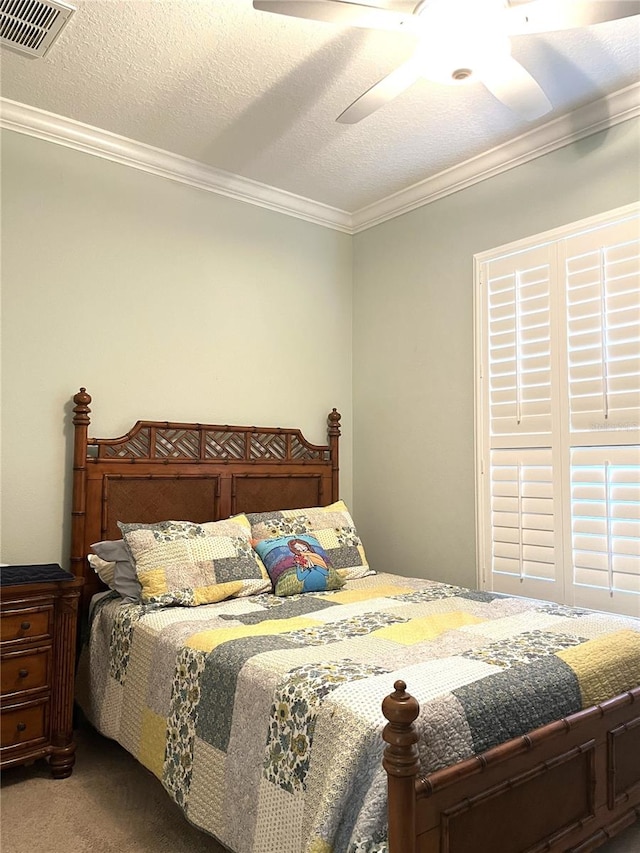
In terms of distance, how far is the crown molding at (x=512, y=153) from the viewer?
9.07ft

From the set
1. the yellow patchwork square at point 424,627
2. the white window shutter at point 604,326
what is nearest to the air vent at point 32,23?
the white window shutter at point 604,326

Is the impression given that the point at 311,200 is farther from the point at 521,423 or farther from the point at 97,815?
the point at 97,815

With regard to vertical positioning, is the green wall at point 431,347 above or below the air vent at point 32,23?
below

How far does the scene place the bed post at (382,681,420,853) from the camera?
1254 mm

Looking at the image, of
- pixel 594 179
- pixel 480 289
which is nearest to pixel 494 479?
pixel 480 289

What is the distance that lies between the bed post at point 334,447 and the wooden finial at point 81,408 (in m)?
1.54

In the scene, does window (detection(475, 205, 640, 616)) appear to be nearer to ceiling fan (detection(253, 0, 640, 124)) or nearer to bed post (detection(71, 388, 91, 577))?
ceiling fan (detection(253, 0, 640, 124))

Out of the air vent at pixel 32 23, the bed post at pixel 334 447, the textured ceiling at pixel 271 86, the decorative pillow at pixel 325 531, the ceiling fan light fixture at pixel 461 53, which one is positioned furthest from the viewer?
the bed post at pixel 334 447

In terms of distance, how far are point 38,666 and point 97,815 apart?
577 mm

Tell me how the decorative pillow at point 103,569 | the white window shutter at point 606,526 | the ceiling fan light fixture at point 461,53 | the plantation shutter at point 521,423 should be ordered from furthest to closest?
the plantation shutter at point 521,423
the decorative pillow at point 103,569
the white window shutter at point 606,526
the ceiling fan light fixture at point 461,53

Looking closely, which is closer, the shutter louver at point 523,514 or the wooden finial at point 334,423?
the shutter louver at point 523,514

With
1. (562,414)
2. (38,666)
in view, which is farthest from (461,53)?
(38,666)

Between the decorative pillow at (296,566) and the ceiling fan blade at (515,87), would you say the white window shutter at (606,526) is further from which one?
the ceiling fan blade at (515,87)

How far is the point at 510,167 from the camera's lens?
325 cm
